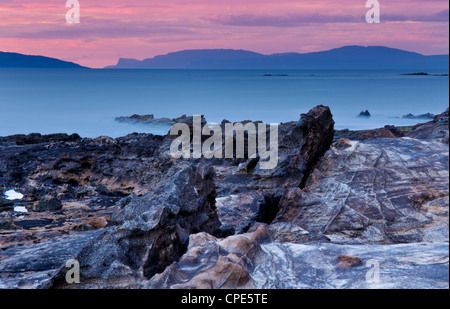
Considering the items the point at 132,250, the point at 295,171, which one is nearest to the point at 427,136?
the point at 295,171

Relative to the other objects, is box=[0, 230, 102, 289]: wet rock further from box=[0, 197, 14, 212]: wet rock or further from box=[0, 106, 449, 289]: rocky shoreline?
box=[0, 197, 14, 212]: wet rock

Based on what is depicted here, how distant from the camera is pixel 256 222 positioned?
12430mm

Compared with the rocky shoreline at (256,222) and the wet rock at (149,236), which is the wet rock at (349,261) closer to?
the rocky shoreline at (256,222)

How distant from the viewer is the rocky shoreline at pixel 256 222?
26.0 ft

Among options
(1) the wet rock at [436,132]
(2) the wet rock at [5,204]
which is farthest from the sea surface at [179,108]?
(1) the wet rock at [436,132]

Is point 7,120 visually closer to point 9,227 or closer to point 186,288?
point 9,227

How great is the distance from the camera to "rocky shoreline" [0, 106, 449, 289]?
26.0 ft

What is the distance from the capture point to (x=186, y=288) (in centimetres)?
702

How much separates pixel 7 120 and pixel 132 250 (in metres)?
65.3
